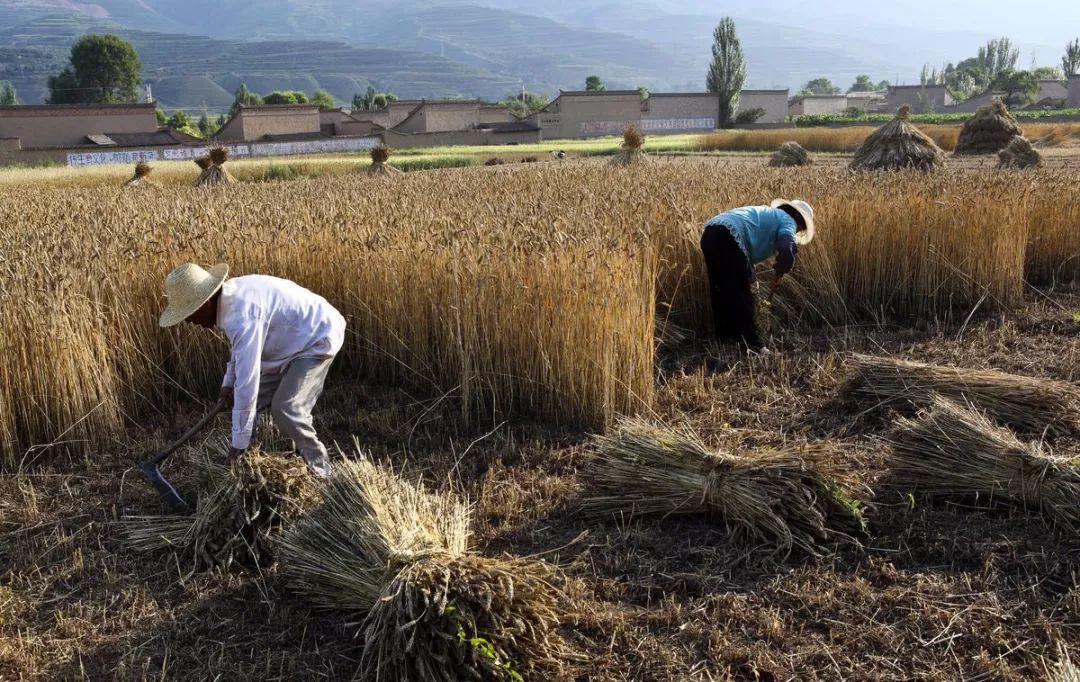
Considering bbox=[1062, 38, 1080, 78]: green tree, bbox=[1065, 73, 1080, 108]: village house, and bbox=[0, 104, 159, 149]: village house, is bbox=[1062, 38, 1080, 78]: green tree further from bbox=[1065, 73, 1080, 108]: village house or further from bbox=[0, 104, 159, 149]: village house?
bbox=[0, 104, 159, 149]: village house

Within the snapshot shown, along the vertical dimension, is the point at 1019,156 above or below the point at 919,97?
below

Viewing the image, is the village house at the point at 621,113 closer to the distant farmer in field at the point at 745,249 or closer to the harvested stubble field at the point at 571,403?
the harvested stubble field at the point at 571,403

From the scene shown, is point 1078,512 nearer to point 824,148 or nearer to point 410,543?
point 410,543

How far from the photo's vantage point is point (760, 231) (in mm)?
6195

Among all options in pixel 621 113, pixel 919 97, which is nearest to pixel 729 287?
pixel 621 113

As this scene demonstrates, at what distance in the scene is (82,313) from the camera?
4898mm

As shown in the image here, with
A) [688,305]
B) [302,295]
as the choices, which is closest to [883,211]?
[688,305]

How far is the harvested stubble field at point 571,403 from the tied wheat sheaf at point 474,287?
25mm

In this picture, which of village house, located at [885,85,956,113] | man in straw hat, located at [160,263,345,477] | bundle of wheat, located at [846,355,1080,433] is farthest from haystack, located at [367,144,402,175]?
village house, located at [885,85,956,113]

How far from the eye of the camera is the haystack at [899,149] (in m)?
15.5

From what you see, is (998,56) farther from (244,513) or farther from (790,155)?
(244,513)

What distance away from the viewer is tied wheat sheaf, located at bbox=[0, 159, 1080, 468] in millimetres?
4883

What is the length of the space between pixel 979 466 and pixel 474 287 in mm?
2791

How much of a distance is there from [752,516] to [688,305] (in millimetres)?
3356
